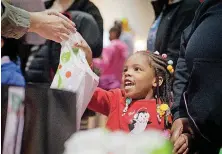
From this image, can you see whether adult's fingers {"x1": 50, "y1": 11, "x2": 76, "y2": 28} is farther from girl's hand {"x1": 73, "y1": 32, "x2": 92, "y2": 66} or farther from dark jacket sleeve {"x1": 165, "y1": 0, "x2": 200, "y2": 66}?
dark jacket sleeve {"x1": 165, "y1": 0, "x2": 200, "y2": 66}

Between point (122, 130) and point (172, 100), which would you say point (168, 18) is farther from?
point (122, 130)

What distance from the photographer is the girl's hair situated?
4.82 ft

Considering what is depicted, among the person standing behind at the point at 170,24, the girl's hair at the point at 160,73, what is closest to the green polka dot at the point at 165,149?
the girl's hair at the point at 160,73

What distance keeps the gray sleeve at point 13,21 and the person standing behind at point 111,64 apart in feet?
1.11

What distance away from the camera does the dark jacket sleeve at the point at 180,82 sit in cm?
135

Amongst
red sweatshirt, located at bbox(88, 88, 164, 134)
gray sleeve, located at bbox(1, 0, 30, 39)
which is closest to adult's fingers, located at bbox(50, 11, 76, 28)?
gray sleeve, located at bbox(1, 0, 30, 39)

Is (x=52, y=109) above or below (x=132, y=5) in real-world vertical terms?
below

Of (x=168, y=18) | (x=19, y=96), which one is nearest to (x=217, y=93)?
(x=168, y=18)

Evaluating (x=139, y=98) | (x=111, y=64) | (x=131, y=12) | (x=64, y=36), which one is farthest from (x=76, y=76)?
(x=111, y=64)

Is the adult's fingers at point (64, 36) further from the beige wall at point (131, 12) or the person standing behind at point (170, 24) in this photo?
the person standing behind at point (170, 24)

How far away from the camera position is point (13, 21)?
1219mm

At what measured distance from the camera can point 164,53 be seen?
151cm

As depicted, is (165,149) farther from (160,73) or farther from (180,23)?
(180,23)

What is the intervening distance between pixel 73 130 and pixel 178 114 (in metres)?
0.31
